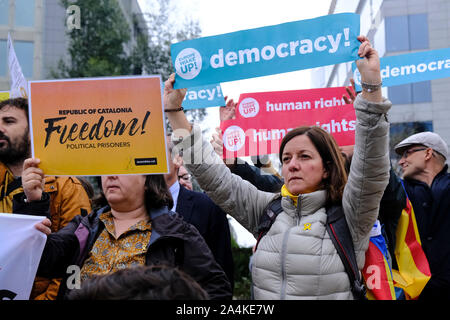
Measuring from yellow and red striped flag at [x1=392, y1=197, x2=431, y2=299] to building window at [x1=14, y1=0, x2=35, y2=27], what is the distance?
1960 cm

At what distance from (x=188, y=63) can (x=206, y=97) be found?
120 cm

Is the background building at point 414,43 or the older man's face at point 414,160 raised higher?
the background building at point 414,43

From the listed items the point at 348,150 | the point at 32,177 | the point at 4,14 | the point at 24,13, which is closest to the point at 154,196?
the point at 32,177

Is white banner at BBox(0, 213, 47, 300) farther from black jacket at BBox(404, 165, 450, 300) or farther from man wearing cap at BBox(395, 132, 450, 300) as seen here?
black jacket at BBox(404, 165, 450, 300)

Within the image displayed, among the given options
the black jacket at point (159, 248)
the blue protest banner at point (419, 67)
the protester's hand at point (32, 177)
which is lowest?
the black jacket at point (159, 248)

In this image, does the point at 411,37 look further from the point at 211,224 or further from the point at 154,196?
the point at 154,196

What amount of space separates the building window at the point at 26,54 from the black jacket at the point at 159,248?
20.7 metres

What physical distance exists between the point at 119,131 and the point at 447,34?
648 inches

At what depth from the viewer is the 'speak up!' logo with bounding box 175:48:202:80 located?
2.85m

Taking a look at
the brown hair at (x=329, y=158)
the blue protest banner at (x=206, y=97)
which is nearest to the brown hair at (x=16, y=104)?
the blue protest banner at (x=206, y=97)

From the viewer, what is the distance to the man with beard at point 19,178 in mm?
2900

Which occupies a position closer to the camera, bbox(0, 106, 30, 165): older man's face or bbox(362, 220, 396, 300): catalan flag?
bbox(362, 220, 396, 300): catalan flag

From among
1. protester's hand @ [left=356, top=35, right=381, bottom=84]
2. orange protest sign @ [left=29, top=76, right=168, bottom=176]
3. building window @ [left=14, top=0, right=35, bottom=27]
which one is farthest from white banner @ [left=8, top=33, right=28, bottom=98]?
building window @ [left=14, top=0, right=35, bottom=27]

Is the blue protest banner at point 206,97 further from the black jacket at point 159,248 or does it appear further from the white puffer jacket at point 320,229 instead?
the black jacket at point 159,248
